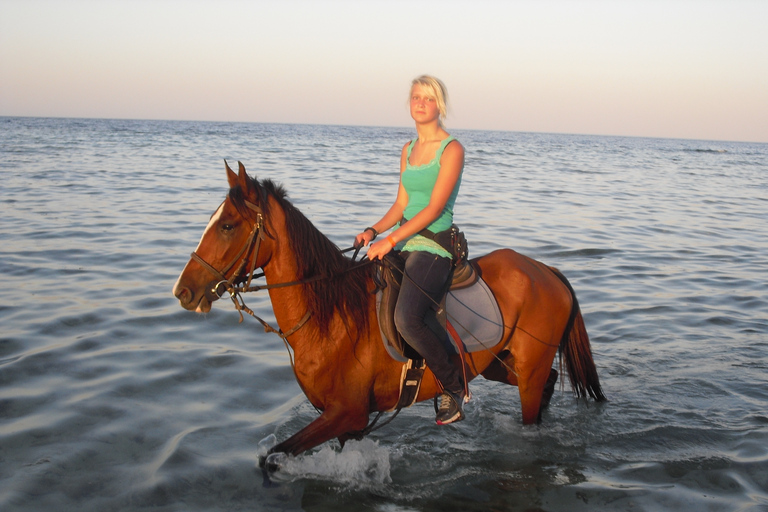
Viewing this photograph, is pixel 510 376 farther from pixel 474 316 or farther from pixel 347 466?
pixel 347 466

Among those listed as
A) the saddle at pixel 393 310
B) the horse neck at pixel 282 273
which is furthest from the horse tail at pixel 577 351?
the horse neck at pixel 282 273

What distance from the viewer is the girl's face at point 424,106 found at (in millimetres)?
4176

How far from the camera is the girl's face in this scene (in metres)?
4.18

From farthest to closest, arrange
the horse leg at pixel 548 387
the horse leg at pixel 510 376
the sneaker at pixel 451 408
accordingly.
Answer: the horse leg at pixel 548 387 < the horse leg at pixel 510 376 < the sneaker at pixel 451 408

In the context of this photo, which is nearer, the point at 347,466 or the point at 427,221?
the point at 427,221

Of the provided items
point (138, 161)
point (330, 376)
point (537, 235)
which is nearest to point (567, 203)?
point (537, 235)

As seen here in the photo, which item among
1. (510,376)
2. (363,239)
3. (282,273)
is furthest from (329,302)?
(510,376)

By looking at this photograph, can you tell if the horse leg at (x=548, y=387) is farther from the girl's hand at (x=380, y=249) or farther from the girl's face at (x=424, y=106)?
the girl's face at (x=424, y=106)

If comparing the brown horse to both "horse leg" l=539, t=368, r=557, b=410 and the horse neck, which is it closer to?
the horse neck

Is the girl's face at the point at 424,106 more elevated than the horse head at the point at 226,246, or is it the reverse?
the girl's face at the point at 424,106

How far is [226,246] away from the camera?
3.85 metres

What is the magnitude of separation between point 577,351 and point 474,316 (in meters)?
1.40

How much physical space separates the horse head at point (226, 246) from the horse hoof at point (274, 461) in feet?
4.02

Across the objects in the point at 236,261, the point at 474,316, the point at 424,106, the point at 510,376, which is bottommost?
the point at 510,376
